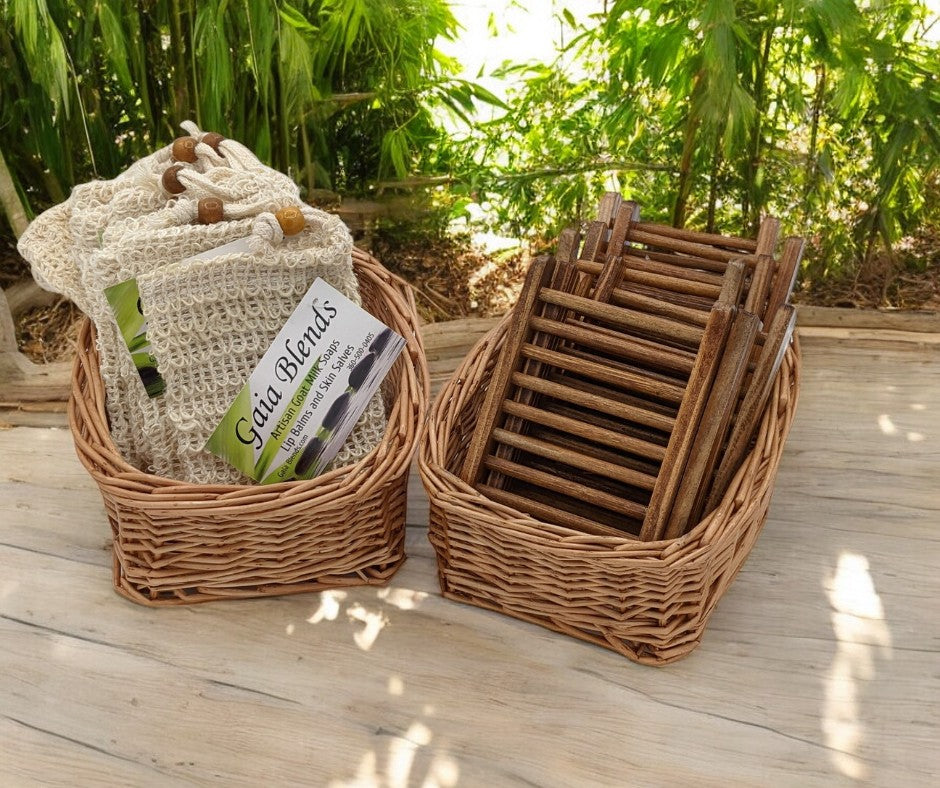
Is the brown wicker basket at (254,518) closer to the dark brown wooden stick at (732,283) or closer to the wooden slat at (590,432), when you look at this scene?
the wooden slat at (590,432)

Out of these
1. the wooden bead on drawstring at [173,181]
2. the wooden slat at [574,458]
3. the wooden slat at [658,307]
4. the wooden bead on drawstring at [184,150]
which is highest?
the wooden bead on drawstring at [184,150]

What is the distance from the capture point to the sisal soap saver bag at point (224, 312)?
1333 millimetres

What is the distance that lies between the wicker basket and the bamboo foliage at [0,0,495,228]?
2.62 ft

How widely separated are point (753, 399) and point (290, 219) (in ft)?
2.37

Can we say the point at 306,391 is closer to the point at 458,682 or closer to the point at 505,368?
the point at 505,368

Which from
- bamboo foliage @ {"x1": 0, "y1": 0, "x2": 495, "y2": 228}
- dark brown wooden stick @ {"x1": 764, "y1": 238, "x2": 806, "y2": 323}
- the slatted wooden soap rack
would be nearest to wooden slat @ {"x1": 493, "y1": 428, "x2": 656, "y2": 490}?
the slatted wooden soap rack

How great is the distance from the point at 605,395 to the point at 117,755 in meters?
0.84

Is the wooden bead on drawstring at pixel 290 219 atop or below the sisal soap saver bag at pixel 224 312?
atop

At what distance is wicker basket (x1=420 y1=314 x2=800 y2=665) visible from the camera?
120cm

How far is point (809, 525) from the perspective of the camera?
5.28ft

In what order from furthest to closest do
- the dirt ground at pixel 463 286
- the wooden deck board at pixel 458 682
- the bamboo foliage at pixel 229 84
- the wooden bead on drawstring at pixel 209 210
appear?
the dirt ground at pixel 463 286
the bamboo foliage at pixel 229 84
the wooden bead on drawstring at pixel 209 210
the wooden deck board at pixel 458 682

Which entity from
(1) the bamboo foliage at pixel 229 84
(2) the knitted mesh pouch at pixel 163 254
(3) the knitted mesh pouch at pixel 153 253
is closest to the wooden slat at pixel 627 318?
(2) the knitted mesh pouch at pixel 163 254

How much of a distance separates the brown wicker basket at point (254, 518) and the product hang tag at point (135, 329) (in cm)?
9

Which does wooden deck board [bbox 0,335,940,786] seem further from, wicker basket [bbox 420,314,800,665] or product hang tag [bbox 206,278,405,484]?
product hang tag [bbox 206,278,405,484]
